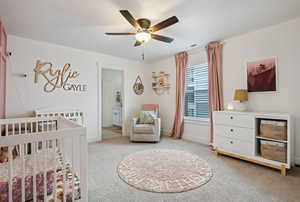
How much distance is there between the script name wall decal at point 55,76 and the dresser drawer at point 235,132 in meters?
3.39

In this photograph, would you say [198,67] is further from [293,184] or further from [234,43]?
[293,184]

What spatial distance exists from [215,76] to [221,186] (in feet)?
7.56

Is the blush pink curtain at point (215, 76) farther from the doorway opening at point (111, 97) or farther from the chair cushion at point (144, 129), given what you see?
the doorway opening at point (111, 97)

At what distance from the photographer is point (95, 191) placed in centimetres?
183

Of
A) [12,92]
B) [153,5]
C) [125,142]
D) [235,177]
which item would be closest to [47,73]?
[12,92]

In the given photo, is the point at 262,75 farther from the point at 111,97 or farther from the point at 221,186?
the point at 111,97

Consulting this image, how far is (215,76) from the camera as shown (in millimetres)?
3416

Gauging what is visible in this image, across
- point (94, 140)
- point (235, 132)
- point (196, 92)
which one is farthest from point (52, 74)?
point (235, 132)

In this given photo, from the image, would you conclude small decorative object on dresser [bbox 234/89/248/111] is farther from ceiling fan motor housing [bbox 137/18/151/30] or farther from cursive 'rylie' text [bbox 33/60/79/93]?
→ cursive 'rylie' text [bbox 33/60/79/93]

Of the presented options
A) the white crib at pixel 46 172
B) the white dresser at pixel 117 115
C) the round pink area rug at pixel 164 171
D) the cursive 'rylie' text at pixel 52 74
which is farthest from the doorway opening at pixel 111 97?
the white crib at pixel 46 172

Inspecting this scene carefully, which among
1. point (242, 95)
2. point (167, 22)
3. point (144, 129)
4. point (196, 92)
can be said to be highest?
point (167, 22)

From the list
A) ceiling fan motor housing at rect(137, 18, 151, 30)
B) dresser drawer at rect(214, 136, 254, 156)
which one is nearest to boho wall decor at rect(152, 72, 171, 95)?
dresser drawer at rect(214, 136, 254, 156)

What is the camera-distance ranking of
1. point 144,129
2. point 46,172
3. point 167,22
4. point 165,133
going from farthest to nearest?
point 165,133 → point 144,129 → point 167,22 → point 46,172

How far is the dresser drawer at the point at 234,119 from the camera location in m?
2.55
